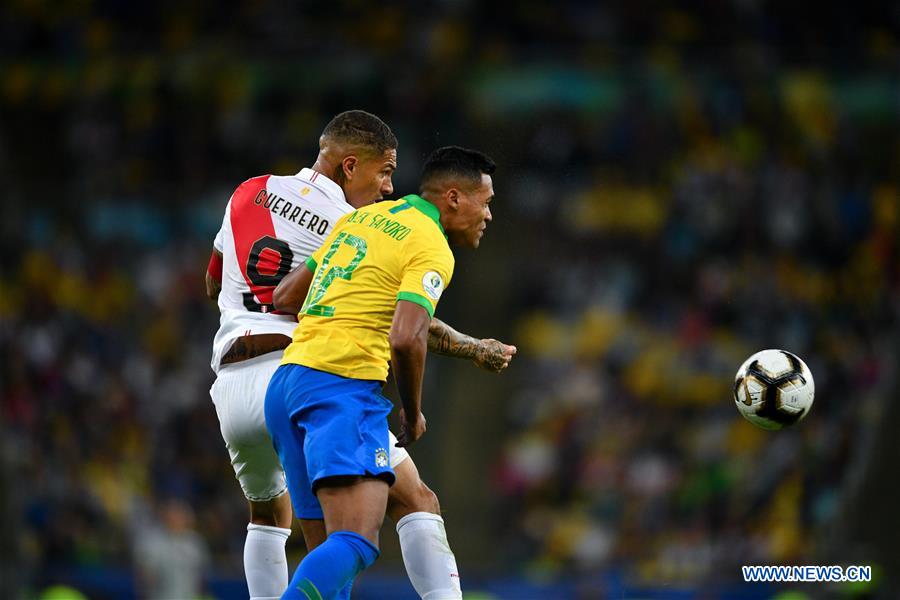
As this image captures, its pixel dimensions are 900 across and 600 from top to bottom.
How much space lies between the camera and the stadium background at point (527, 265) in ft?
43.0

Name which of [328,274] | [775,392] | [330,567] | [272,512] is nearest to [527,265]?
[775,392]

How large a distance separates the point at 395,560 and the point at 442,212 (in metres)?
8.54

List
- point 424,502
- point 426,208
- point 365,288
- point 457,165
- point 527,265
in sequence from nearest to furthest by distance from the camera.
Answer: point 365,288 < point 426,208 < point 457,165 < point 424,502 < point 527,265

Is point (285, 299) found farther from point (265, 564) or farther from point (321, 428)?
point (265, 564)

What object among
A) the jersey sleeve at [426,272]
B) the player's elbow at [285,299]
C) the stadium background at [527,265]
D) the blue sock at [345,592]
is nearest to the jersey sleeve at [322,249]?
the player's elbow at [285,299]

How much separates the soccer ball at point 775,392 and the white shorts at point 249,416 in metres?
1.86

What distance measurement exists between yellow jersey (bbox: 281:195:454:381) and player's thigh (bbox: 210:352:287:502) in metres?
0.39

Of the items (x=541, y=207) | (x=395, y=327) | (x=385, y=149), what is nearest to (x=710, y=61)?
(x=541, y=207)

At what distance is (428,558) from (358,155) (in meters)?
1.76

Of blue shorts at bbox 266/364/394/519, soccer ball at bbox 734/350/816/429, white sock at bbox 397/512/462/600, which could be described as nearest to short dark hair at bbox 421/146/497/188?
blue shorts at bbox 266/364/394/519

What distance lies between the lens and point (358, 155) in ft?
18.8

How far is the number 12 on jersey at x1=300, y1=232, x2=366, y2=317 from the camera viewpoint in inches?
198

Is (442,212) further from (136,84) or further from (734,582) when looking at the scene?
(136,84)

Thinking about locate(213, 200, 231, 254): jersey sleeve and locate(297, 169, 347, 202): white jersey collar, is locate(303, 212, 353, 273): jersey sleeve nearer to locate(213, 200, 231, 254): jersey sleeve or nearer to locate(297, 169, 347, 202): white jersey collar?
locate(297, 169, 347, 202): white jersey collar
